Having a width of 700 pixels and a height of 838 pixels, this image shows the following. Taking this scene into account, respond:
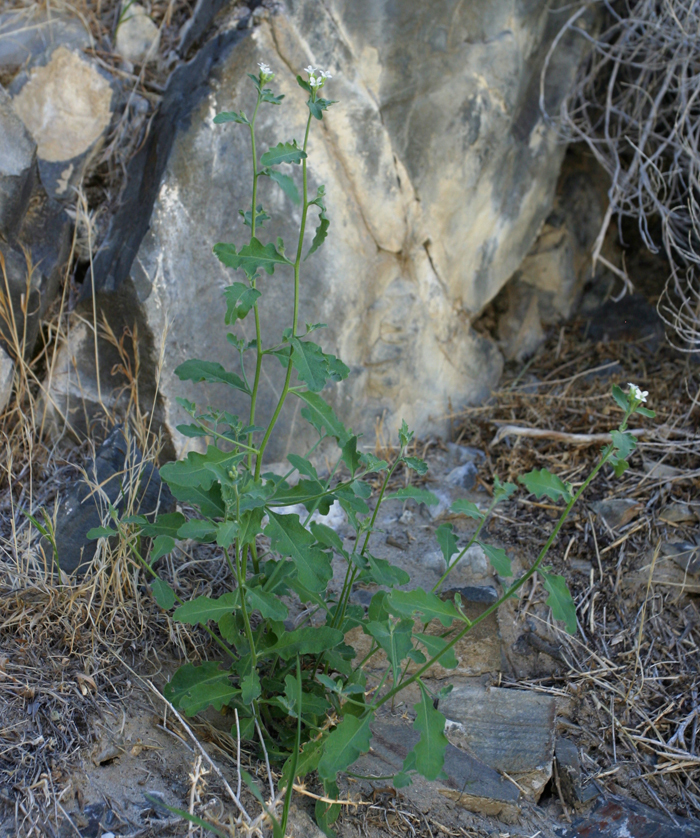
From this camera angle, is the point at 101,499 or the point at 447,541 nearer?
the point at 447,541

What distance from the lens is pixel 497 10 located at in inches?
147

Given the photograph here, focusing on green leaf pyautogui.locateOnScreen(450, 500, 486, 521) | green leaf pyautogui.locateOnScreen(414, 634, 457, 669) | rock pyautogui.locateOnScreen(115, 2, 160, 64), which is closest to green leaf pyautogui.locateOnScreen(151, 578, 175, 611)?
green leaf pyautogui.locateOnScreen(414, 634, 457, 669)

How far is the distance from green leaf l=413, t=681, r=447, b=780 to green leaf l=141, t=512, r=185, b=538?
86 centimetres

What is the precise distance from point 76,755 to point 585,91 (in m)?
4.36

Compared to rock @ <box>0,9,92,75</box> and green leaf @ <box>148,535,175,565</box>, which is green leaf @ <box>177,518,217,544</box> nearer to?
green leaf @ <box>148,535,175,565</box>

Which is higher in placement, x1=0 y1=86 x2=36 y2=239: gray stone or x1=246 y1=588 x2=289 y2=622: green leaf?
x1=0 y1=86 x2=36 y2=239: gray stone

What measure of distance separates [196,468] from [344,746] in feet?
2.63

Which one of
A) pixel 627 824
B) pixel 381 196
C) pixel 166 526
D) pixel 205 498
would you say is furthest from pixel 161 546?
pixel 381 196

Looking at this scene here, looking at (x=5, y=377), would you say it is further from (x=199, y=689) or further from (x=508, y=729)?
(x=508, y=729)

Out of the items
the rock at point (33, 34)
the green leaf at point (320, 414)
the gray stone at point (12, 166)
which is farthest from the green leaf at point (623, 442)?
the rock at point (33, 34)

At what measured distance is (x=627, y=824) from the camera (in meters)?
2.25

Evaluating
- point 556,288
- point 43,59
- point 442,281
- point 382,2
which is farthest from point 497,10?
point 43,59

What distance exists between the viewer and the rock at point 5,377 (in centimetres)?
289

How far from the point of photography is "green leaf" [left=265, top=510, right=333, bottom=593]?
1.90 meters
